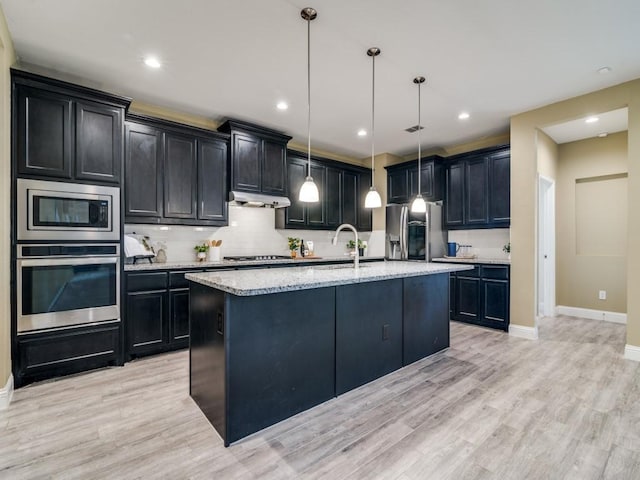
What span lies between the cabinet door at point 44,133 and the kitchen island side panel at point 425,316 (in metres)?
3.29

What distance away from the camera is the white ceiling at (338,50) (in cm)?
230

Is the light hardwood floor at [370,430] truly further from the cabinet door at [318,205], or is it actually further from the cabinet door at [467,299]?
the cabinet door at [318,205]

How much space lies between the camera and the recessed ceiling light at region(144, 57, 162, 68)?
9.57ft

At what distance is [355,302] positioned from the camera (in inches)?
101

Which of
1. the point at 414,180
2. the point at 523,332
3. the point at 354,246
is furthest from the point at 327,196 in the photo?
the point at 523,332

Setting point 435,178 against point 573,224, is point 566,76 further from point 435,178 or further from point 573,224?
point 573,224

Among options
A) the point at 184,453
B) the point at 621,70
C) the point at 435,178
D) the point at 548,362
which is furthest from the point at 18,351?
the point at 621,70

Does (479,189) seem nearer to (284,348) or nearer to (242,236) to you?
(242,236)

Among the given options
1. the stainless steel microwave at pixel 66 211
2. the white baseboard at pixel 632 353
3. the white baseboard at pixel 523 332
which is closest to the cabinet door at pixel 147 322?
the stainless steel microwave at pixel 66 211

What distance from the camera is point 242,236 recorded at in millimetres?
4762

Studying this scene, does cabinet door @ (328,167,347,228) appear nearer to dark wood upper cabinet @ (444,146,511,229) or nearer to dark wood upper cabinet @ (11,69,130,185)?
dark wood upper cabinet @ (444,146,511,229)

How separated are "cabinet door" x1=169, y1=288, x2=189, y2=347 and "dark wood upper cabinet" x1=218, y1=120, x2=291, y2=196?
4.94ft

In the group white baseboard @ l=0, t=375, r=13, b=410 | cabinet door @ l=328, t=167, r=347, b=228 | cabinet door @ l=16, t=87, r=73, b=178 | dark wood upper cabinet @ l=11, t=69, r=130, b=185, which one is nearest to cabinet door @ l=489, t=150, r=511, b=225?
cabinet door @ l=328, t=167, r=347, b=228

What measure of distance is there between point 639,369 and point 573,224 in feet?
9.08
